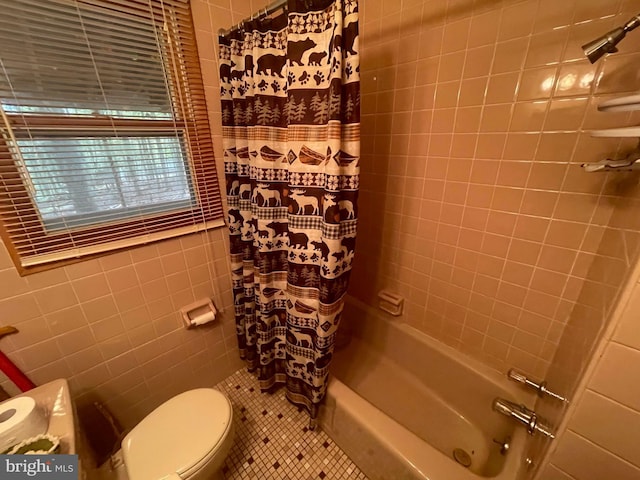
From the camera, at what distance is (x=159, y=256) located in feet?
3.76

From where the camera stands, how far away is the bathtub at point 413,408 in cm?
94

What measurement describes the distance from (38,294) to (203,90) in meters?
1.03

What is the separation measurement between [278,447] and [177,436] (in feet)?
1.76

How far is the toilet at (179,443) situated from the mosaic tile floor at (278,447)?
18 cm

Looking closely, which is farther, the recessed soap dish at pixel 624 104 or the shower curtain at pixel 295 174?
the shower curtain at pixel 295 174

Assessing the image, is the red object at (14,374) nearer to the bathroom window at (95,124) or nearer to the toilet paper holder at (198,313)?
the bathroom window at (95,124)

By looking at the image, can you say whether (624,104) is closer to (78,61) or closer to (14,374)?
(78,61)

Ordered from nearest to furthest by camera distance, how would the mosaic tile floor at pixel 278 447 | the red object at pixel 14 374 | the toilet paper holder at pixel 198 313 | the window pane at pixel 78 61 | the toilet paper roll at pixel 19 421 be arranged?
the toilet paper roll at pixel 19 421 < the window pane at pixel 78 61 < the red object at pixel 14 374 < the mosaic tile floor at pixel 278 447 < the toilet paper holder at pixel 198 313

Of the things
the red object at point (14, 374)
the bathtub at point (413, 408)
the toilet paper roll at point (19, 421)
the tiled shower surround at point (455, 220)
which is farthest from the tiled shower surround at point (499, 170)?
the red object at point (14, 374)

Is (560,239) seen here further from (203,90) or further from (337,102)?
(203,90)

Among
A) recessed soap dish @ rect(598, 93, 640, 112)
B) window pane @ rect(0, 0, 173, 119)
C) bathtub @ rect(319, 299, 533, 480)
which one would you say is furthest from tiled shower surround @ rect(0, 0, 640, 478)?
recessed soap dish @ rect(598, 93, 640, 112)

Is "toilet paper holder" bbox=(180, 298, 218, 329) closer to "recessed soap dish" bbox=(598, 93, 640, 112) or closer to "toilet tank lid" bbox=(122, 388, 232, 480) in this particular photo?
"toilet tank lid" bbox=(122, 388, 232, 480)

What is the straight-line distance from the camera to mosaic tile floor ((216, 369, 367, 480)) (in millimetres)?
1167

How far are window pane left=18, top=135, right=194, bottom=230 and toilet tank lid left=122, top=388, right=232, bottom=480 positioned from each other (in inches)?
33.4
